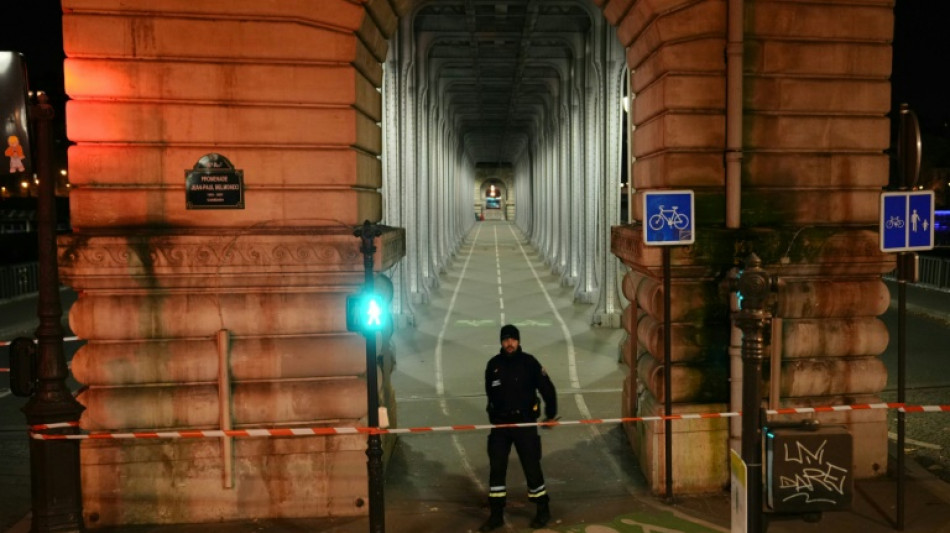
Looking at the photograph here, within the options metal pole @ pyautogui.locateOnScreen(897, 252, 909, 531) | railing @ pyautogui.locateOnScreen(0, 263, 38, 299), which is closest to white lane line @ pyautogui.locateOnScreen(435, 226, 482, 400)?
metal pole @ pyautogui.locateOnScreen(897, 252, 909, 531)

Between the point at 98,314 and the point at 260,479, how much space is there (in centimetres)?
229

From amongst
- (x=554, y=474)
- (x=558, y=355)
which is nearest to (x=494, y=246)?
(x=558, y=355)

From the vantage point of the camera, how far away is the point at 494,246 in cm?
5241

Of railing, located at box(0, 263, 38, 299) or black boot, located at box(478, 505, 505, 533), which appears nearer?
black boot, located at box(478, 505, 505, 533)

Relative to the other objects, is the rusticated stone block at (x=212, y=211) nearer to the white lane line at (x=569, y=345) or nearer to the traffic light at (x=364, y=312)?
the traffic light at (x=364, y=312)

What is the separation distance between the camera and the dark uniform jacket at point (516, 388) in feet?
25.8

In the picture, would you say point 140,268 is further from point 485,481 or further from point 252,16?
point 485,481

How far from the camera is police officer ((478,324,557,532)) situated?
7.87 meters

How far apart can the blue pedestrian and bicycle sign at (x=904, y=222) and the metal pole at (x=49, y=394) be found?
7.40 meters

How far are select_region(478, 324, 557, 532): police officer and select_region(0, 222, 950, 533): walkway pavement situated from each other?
0.36 metres

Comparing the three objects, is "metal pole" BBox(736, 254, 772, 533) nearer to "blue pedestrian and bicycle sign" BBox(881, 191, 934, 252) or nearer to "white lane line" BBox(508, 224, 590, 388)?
"blue pedestrian and bicycle sign" BBox(881, 191, 934, 252)

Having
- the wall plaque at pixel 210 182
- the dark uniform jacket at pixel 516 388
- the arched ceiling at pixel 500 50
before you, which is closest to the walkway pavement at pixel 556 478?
the dark uniform jacket at pixel 516 388

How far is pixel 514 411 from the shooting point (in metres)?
7.87

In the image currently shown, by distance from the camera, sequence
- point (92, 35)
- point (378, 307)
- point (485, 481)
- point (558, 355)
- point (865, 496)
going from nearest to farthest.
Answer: point (378, 307), point (92, 35), point (865, 496), point (485, 481), point (558, 355)
